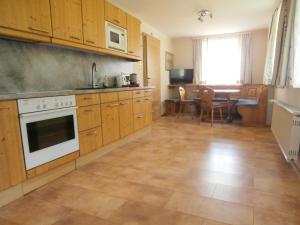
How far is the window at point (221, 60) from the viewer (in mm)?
5793

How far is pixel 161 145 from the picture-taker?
3102 millimetres

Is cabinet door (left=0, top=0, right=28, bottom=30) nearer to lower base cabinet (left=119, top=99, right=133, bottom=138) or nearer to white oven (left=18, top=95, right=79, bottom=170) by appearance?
white oven (left=18, top=95, right=79, bottom=170)

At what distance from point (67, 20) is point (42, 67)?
63 cm

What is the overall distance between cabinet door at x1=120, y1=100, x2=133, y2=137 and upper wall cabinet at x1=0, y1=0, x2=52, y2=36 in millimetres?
1363

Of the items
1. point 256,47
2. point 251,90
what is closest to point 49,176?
point 251,90

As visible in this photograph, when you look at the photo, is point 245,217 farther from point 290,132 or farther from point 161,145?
point 161,145

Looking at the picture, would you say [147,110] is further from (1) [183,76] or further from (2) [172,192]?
(1) [183,76]

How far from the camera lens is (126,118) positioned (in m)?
3.12

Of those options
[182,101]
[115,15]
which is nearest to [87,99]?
[115,15]

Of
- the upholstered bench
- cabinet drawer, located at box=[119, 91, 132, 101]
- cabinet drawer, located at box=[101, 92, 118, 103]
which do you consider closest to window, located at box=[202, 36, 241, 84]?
the upholstered bench

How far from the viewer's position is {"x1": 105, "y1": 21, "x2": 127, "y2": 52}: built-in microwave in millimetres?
2951

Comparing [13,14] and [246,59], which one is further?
[246,59]

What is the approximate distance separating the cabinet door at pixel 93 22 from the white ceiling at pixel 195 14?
0.79 metres

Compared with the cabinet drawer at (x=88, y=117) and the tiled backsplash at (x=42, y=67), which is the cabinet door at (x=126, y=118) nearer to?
the cabinet drawer at (x=88, y=117)
